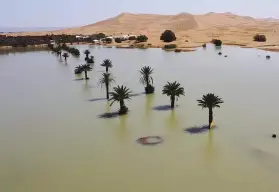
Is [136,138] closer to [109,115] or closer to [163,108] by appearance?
[109,115]

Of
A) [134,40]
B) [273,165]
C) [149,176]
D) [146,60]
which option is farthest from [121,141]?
[134,40]

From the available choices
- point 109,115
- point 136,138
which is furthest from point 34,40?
point 136,138

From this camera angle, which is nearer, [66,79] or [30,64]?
[66,79]

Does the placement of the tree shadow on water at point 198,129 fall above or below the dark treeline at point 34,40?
below

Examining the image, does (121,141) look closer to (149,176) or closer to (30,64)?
(149,176)

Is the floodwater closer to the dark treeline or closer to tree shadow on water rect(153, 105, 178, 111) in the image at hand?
tree shadow on water rect(153, 105, 178, 111)

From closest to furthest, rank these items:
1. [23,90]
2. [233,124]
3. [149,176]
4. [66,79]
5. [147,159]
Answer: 1. [149,176]
2. [147,159]
3. [233,124]
4. [23,90]
5. [66,79]

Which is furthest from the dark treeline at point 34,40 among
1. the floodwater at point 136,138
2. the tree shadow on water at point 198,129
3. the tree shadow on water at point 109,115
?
the tree shadow on water at point 198,129

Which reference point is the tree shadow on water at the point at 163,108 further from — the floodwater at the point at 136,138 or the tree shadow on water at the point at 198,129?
the tree shadow on water at the point at 198,129

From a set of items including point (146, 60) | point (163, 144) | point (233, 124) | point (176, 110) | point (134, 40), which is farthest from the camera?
point (134, 40)
